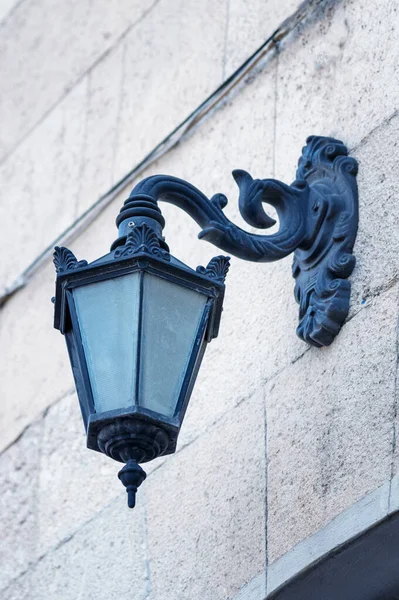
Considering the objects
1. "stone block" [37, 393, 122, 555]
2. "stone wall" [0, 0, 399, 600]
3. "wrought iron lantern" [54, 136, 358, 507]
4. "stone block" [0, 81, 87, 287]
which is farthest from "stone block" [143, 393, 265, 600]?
"stone block" [0, 81, 87, 287]

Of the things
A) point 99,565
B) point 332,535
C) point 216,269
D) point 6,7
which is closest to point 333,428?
point 332,535

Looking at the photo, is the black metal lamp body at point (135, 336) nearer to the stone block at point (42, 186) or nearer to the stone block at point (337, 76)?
the stone block at point (337, 76)

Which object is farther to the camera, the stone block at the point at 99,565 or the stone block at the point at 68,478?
the stone block at the point at 68,478

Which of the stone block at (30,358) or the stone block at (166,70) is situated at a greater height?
the stone block at (166,70)

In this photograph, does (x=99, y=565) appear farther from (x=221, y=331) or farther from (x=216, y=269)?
(x=216, y=269)

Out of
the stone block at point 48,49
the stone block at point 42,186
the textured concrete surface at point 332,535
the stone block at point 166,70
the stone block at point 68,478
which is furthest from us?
the stone block at point 48,49

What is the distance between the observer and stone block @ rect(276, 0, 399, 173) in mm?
3486

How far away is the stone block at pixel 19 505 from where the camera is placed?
4.10 m

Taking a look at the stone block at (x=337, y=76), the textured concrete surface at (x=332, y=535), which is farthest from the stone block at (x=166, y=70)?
the textured concrete surface at (x=332, y=535)

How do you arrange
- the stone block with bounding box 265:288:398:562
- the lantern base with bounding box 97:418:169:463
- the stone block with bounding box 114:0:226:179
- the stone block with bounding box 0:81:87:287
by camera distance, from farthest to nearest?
1. the stone block with bounding box 0:81:87:287
2. the stone block with bounding box 114:0:226:179
3. the stone block with bounding box 265:288:398:562
4. the lantern base with bounding box 97:418:169:463

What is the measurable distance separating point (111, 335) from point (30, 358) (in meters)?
1.74

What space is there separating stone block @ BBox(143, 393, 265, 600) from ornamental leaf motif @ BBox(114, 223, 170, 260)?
2.15ft

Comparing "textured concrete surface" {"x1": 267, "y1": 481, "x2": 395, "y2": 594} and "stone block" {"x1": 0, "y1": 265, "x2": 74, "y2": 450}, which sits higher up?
"stone block" {"x1": 0, "y1": 265, "x2": 74, "y2": 450}

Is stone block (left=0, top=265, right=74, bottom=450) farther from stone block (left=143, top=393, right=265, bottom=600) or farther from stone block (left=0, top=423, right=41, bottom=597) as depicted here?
stone block (left=143, top=393, right=265, bottom=600)
